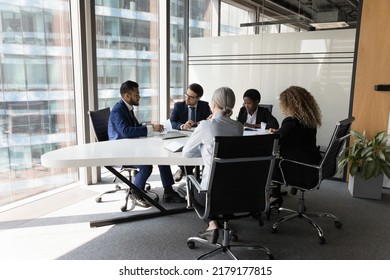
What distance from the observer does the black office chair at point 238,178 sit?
2.13 m

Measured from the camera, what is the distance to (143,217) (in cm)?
339

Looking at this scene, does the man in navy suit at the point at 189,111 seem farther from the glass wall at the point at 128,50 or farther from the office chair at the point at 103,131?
the glass wall at the point at 128,50

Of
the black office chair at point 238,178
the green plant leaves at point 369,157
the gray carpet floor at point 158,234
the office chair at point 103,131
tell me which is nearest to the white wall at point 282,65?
→ the green plant leaves at point 369,157

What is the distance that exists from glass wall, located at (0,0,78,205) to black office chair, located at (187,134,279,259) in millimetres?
2226

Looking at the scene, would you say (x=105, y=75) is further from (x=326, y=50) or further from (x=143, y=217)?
(x=326, y=50)

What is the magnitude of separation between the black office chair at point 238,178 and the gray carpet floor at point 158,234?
1.86ft

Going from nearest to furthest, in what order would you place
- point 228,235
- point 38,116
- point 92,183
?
point 228,235 < point 38,116 < point 92,183

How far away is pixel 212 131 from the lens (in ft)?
7.95

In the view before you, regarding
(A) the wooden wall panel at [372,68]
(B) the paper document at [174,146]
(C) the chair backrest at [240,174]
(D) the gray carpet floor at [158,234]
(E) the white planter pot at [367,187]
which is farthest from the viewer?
(A) the wooden wall panel at [372,68]

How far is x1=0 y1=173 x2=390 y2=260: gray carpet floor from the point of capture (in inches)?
107

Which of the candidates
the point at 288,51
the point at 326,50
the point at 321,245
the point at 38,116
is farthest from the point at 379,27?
the point at 38,116

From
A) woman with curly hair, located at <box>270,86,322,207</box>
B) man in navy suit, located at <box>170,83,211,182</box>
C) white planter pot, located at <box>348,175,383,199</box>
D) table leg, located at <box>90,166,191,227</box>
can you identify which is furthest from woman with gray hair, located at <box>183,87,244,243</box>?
white planter pot, located at <box>348,175,383,199</box>

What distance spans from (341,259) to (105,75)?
3.63 meters

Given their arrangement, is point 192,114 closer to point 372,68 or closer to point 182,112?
point 182,112
